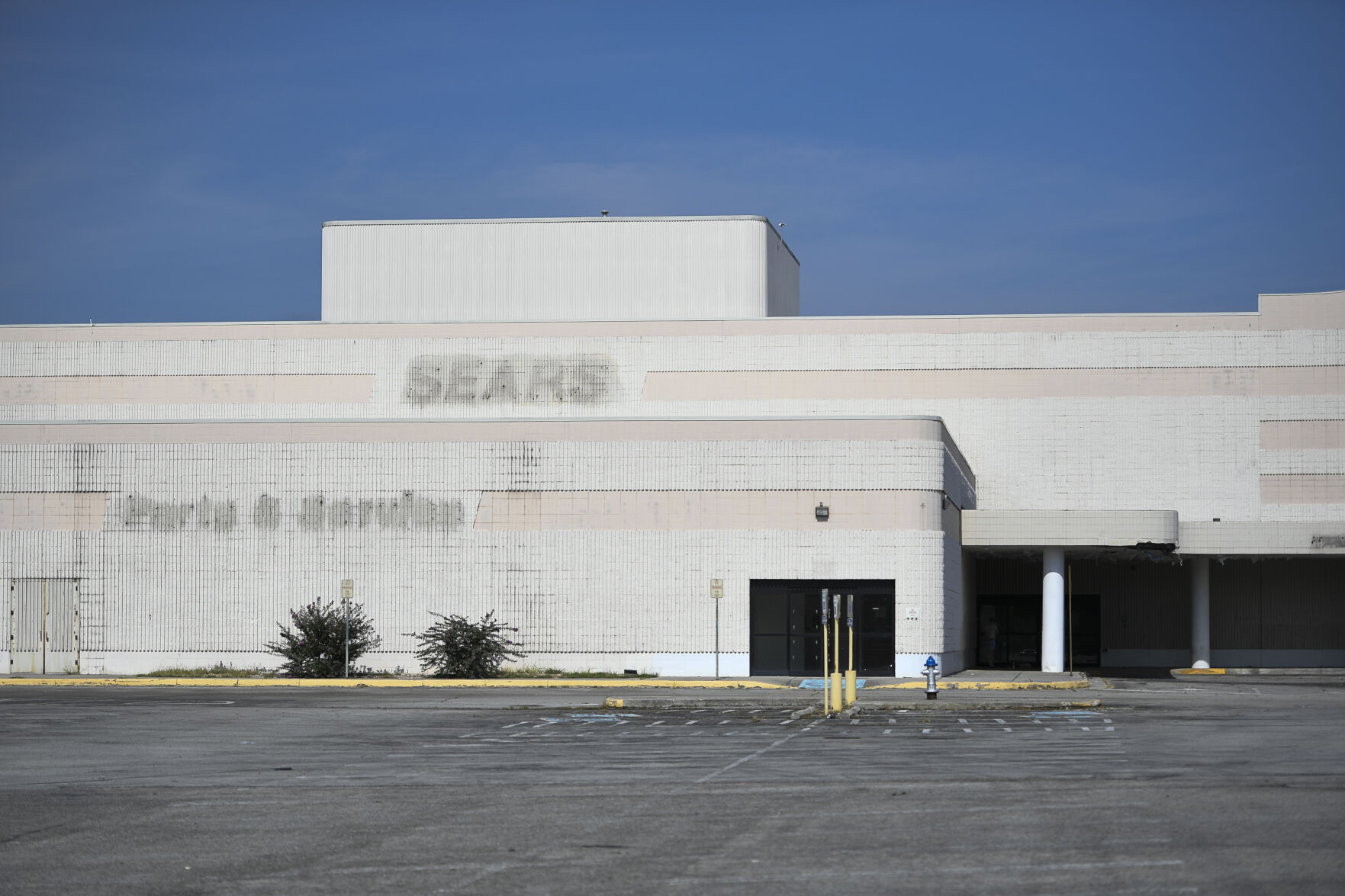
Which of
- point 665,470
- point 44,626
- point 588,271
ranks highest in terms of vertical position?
point 588,271

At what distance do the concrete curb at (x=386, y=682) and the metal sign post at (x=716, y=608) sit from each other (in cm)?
114

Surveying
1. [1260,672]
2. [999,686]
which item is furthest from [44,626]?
[1260,672]

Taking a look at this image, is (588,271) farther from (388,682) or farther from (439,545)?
(388,682)

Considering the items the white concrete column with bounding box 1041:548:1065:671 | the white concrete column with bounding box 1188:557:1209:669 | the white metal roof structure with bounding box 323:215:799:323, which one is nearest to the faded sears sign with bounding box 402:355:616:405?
the white metal roof structure with bounding box 323:215:799:323

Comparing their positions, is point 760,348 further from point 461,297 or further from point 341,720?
point 341,720

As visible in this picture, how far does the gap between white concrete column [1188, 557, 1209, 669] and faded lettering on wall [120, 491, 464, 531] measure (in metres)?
24.2

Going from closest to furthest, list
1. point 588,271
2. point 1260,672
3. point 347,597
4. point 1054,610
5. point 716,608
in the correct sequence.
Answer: point 347,597 → point 716,608 → point 1054,610 → point 1260,672 → point 588,271

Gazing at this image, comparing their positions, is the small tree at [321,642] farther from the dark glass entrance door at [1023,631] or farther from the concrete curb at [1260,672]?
the concrete curb at [1260,672]

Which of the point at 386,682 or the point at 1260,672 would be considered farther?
the point at 1260,672

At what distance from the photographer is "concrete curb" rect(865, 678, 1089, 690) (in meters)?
39.6

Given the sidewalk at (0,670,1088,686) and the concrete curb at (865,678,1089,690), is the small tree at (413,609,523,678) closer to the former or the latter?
the sidewalk at (0,670,1088,686)

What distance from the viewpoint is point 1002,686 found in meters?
40.0

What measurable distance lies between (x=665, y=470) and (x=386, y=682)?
371 inches

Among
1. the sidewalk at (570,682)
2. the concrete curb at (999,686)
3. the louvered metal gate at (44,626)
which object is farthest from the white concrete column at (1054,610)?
the louvered metal gate at (44,626)
